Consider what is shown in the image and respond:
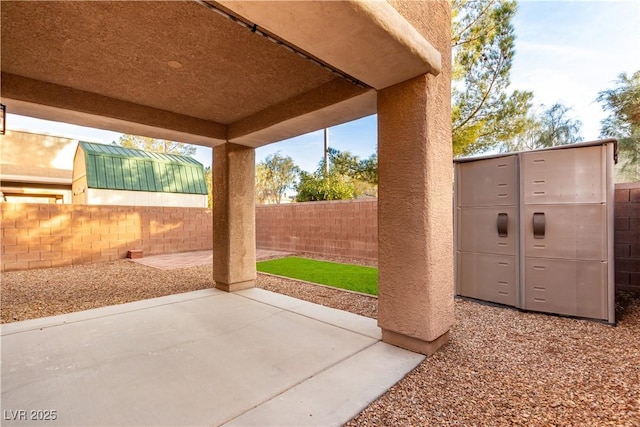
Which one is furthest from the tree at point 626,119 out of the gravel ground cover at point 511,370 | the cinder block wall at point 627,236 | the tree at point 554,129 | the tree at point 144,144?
the tree at point 144,144

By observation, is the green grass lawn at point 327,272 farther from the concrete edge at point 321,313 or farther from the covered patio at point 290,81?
the covered patio at point 290,81

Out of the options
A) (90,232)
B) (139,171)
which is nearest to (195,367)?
(90,232)

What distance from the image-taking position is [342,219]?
376 inches

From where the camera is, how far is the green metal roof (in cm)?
1282

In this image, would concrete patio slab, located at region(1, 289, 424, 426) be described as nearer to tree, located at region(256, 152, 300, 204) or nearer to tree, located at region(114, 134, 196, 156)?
tree, located at region(114, 134, 196, 156)

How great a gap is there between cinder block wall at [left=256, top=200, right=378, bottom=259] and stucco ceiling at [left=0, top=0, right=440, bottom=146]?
4856 millimetres

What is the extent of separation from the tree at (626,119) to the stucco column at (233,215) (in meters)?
15.0

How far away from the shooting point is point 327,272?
24.0 feet

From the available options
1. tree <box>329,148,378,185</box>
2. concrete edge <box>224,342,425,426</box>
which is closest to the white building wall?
tree <box>329,148,378,185</box>

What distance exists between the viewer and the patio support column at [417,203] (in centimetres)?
281

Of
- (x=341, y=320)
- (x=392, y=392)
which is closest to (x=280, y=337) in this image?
(x=341, y=320)

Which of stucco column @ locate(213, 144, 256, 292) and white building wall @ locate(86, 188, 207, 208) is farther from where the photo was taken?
white building wall @ locate(86, 188, 207, 208)

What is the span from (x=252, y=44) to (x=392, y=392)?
10.8 feet

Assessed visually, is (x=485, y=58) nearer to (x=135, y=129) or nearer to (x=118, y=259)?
(x=135, y=129)
